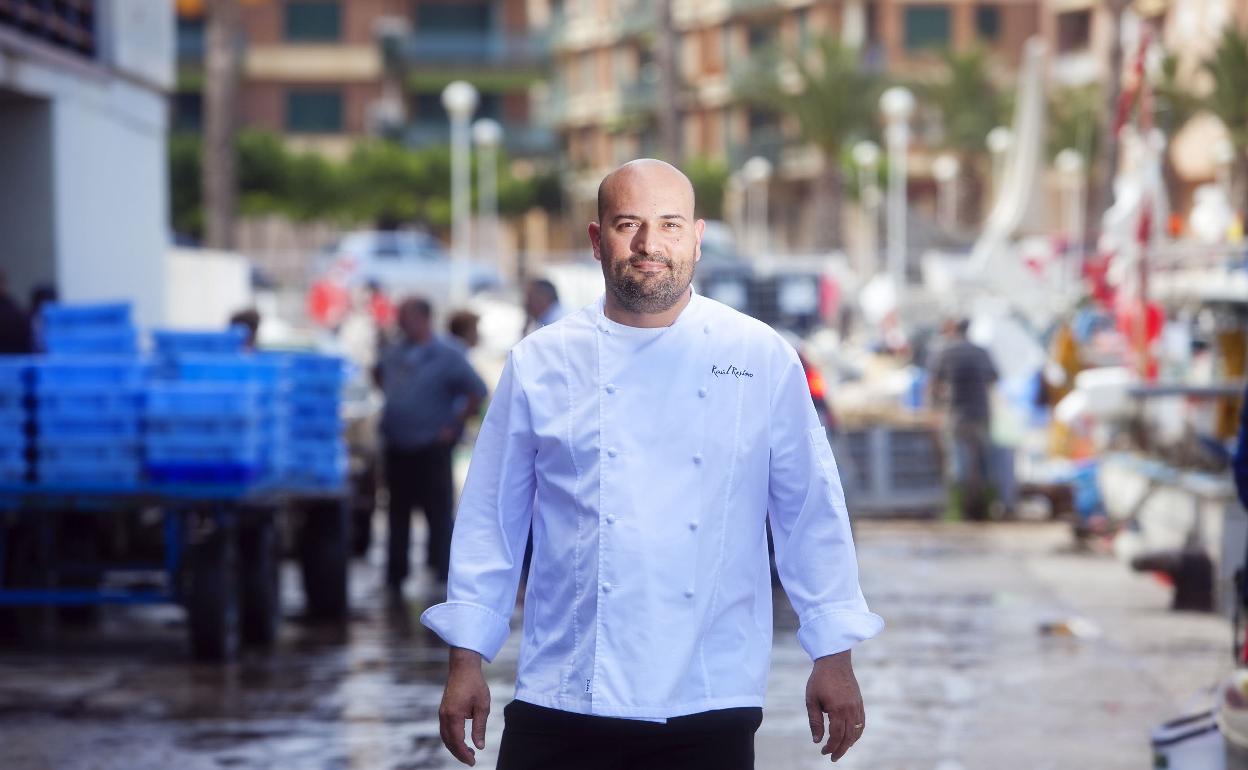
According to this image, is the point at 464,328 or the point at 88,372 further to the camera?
the point at 464,328

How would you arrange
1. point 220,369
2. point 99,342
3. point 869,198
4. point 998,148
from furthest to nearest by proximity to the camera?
point 869,198 → point 998,148 → point 99,342 → point 220,369

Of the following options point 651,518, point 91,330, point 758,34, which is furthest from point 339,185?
point 651,518

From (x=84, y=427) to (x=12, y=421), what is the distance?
0.34 m

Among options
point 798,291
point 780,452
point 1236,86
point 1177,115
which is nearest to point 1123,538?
point 780,452

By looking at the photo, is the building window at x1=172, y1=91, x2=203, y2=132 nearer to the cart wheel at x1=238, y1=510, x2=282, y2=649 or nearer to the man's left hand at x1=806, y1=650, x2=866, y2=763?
the cart wheel at x1=238, y1=510, x2=282, y2=649

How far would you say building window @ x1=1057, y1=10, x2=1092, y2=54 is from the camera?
7450cm

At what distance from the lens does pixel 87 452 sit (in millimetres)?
11492

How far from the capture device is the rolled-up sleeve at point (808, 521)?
15.1 feet

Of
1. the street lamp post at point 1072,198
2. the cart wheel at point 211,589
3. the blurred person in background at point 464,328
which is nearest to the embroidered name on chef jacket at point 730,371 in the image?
the cart wheel at point 211,589

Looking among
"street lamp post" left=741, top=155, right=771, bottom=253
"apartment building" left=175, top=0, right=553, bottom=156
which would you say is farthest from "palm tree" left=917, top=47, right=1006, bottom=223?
"apartment building" left=175, top=0, right=553, bottom=156

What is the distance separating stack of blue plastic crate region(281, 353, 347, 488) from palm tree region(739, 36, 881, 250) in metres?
56.2

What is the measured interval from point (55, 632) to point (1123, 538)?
794 cm

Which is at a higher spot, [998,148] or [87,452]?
[998,148]

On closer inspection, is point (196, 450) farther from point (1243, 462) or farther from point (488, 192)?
point (488, 192)
